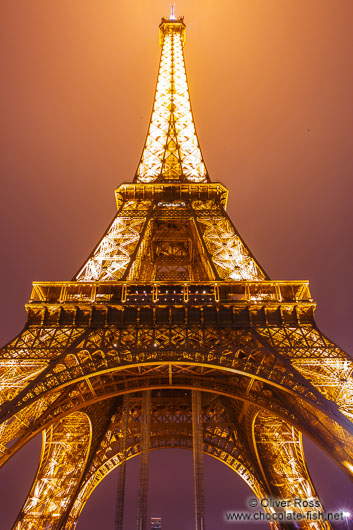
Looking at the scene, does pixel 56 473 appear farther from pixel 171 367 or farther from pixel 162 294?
pixel 162 294

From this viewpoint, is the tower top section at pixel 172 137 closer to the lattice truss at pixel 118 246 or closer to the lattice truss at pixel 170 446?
the lattice truss at pixel 118 246

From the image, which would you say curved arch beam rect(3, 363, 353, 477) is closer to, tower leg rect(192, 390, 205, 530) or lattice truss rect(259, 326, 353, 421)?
lattice truss rect(259, 326, 353, 421)

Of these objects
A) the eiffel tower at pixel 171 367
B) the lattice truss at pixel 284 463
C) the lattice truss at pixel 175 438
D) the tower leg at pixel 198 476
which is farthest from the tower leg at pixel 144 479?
the lattice truss at pixel 284 463

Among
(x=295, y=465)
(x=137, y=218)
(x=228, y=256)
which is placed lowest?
(x=295, y=465)

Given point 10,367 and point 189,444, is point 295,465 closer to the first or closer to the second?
point 189,444

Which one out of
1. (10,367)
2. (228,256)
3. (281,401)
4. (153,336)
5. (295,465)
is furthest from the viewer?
(295,465)

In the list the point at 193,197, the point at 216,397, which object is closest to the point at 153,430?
the point at 216,397
